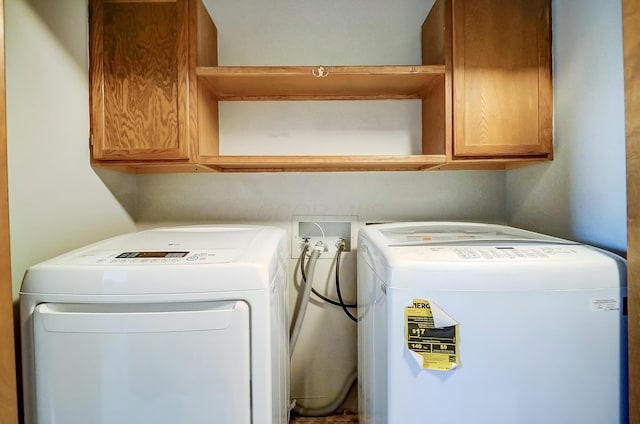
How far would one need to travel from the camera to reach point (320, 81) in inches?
54.5

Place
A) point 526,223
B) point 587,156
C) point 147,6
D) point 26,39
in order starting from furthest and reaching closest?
point 526,223 < point 147,6 < point 587,156 < point 26,39

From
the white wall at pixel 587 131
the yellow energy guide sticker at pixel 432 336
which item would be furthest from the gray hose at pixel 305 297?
the white wall at pixel 587 131

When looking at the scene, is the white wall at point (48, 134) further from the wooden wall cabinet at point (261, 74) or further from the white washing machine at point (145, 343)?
the white washing machine at point (145, 343)

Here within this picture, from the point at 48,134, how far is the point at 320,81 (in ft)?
2.99

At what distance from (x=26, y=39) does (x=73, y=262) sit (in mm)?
626

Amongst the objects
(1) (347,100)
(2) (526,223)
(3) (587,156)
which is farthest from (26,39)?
(2) (526,223)

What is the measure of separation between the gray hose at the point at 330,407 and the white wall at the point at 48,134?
3.64 feet

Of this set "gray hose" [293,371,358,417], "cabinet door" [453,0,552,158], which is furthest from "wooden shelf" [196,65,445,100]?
"gray hose" [293,371,358,417]

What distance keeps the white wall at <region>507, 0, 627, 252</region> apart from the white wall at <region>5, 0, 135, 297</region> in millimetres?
1611

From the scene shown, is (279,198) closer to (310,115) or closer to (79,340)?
(310,115)

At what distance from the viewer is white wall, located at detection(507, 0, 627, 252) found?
3.28 feet

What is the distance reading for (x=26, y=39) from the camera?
0.96m

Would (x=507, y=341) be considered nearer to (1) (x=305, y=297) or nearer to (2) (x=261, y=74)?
(1) (x=305, y=297)

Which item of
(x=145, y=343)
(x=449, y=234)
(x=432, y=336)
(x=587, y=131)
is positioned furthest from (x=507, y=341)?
A: (x=145, y=343)
